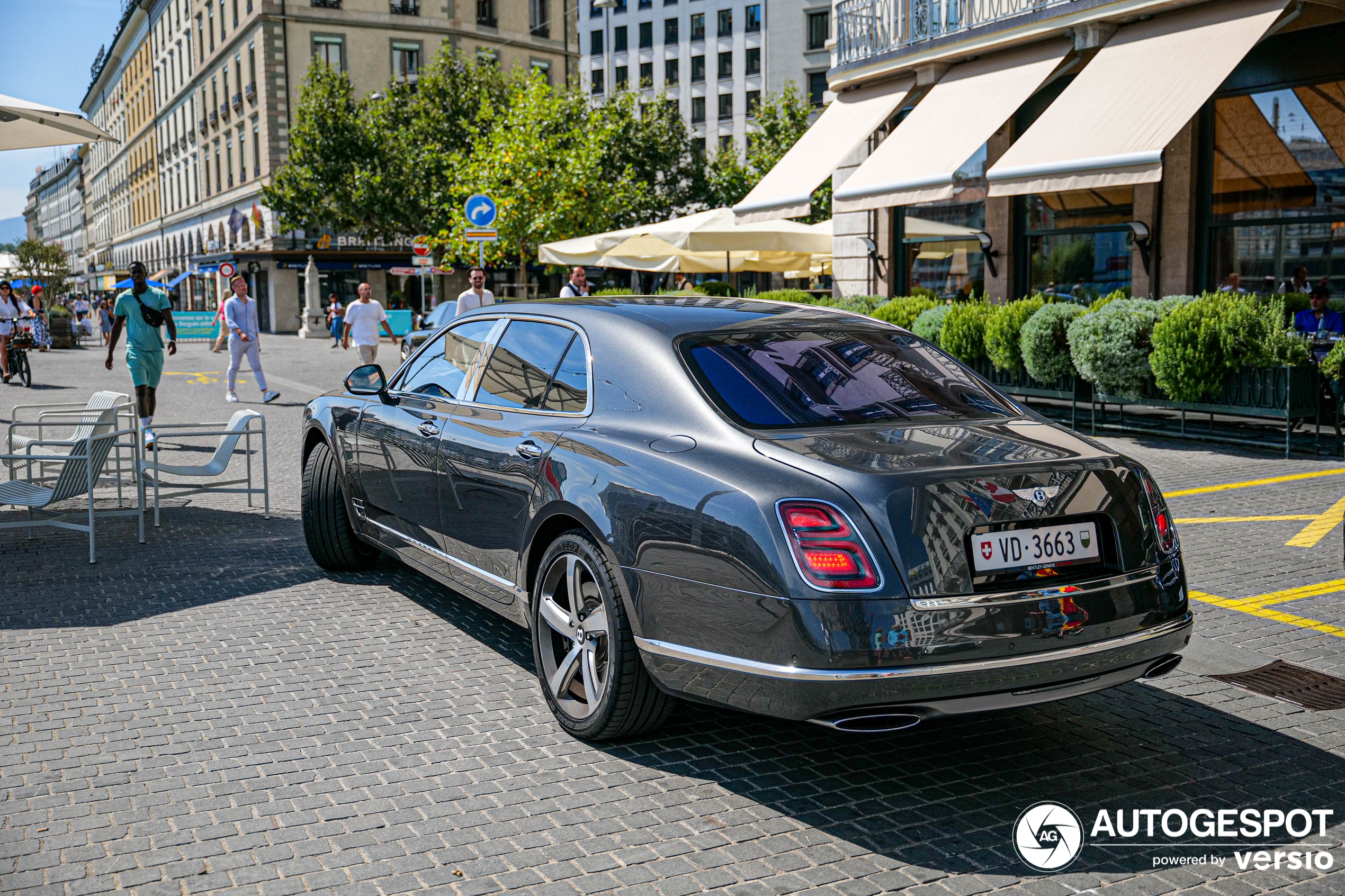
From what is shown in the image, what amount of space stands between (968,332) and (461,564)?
10.2 meters

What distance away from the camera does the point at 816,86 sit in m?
68.8

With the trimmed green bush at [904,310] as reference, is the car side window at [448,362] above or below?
below

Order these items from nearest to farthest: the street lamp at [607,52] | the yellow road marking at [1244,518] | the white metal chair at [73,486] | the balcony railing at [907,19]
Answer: the white metal chair at [73,486]
the yellow road marking at [1244,518]
the balcony railing at [907,19]
the street lamp at [607,52]

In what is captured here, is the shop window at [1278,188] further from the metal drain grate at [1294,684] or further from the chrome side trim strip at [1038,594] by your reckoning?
the chrome side trim strip at [1038,594]

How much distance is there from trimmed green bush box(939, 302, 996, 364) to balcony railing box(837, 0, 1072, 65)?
16.1 ft

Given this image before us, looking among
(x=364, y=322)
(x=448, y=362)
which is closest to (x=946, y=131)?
(x=364, y=322)

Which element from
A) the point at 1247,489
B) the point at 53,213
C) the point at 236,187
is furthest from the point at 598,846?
the point at 53,213

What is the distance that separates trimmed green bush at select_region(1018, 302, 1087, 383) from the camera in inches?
519

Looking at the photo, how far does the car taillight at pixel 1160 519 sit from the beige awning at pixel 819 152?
13.9 m

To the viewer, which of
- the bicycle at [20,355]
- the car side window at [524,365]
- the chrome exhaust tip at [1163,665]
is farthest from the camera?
the bicycle at [20,355]

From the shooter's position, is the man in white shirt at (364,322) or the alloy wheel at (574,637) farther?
the man in white shirt at (364,322)

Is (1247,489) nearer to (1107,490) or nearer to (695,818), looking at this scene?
(1107,490)

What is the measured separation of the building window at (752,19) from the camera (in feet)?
236

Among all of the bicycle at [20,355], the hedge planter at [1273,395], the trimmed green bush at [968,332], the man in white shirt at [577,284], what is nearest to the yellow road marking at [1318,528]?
the hedge planter at [1273,395]
